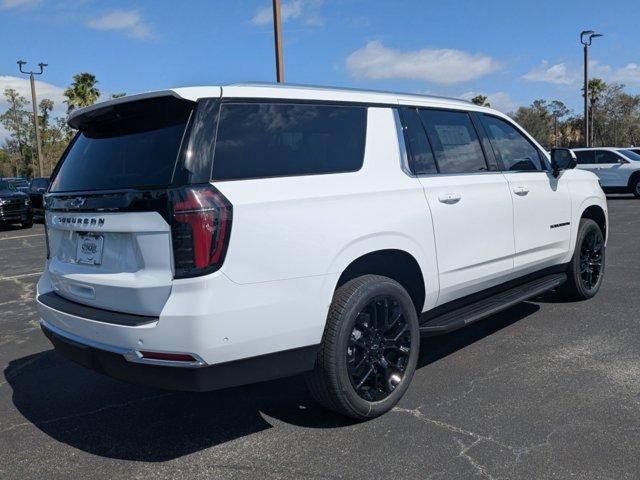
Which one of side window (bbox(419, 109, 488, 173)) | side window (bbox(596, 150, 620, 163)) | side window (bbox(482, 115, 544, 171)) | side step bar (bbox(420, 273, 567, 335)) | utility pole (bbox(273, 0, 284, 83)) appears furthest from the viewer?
side window (bbox(596, 150, 620, 163))

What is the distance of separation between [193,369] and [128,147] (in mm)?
1253

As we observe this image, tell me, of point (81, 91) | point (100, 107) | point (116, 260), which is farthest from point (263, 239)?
point (81, 91)

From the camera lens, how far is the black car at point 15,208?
1808cm

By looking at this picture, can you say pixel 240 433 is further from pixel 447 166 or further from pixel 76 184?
pixel 447 166

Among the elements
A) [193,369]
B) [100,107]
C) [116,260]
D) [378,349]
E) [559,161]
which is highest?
[100,107]

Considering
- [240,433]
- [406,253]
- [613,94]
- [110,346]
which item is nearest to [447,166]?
[406,253]

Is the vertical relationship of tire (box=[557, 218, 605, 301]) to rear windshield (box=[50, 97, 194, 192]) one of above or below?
below

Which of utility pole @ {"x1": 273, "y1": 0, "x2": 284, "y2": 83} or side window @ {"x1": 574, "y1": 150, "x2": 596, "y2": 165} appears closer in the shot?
utility pole @ {"x1": 273, "y1": 0, "x2": 284, "y2": 83}

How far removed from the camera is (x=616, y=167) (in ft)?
66.2

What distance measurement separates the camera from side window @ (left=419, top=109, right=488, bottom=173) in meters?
4.09

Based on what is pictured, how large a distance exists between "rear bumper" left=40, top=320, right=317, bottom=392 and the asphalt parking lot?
1.57 ft

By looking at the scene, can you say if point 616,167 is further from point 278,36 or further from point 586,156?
point 278,36

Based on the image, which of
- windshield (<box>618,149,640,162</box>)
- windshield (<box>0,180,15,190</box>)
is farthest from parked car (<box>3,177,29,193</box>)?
windshield (<box>618,149,640,162</box>)

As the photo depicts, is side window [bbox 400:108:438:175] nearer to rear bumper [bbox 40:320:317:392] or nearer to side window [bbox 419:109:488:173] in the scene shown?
side window [bbox 419:109:488:173]
